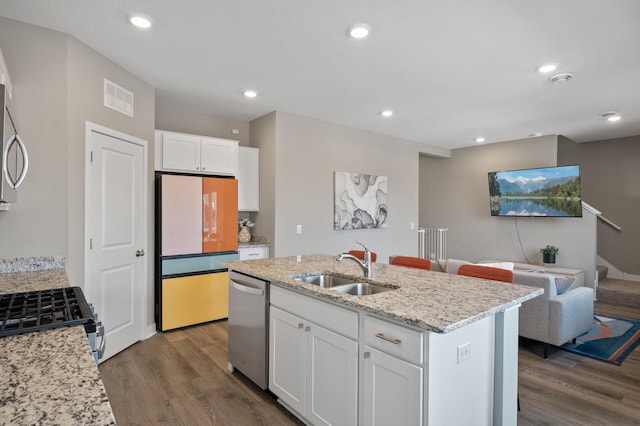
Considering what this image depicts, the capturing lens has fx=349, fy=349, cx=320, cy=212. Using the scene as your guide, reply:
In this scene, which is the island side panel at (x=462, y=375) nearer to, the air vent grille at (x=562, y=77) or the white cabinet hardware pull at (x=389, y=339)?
the white cabinet hardware pull at (x=389, y=339)

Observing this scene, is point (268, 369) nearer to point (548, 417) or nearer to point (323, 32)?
point (548, 417)

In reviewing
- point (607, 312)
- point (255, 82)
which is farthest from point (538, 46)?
point (607, 312)

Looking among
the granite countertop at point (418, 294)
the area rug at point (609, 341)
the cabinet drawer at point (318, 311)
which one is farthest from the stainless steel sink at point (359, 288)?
the area rug at point (609, 341)

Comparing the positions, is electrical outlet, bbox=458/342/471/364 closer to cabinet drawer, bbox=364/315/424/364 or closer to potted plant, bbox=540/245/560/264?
cabinet drawer, bbox=364/315/424/364

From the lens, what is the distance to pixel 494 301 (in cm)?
182

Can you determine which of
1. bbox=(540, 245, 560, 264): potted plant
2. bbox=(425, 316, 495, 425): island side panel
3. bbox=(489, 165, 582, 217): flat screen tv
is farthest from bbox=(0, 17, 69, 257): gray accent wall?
bbox=(540, 245, 560, 264): potted plant

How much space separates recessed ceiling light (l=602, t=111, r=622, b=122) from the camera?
4762mm

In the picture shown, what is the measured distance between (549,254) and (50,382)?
22.6 ft

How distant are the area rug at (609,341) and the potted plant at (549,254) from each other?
4.98ft

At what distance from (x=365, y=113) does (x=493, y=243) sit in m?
3.97

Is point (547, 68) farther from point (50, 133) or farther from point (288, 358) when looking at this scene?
point (50, 133)

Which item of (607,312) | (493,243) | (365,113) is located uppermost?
(365,113)

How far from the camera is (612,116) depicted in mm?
4910

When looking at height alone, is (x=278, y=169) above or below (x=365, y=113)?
below
